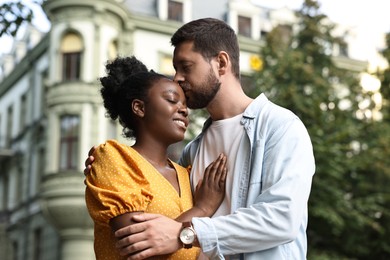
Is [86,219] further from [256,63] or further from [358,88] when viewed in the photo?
[358,88]

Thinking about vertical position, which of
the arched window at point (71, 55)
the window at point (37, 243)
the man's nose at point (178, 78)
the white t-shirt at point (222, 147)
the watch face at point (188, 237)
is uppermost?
the arched window at point (71, 55)

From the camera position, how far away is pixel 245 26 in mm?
26141

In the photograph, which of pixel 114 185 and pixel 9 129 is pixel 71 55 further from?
pixel 114 185

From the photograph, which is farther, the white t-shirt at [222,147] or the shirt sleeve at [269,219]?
the white t-shirt at [222,147]

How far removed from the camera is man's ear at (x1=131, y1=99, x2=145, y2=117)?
3.31 metres

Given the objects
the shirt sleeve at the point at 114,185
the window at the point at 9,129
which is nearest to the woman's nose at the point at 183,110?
the shirt sleeve at the point at 114,185

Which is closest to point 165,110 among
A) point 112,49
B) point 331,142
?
point 331,142

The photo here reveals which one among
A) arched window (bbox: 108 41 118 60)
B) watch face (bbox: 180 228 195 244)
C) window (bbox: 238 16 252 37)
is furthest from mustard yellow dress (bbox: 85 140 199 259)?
window (bbox: 238 16 252 37)

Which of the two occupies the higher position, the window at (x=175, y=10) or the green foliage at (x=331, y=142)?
the window at (x=175, y=10)

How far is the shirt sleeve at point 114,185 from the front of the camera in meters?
2.95

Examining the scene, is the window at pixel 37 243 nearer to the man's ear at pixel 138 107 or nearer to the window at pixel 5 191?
the window at pixel 5 191

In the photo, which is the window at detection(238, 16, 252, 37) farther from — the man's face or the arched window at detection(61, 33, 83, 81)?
the man's face

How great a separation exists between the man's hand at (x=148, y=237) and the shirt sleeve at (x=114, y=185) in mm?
75

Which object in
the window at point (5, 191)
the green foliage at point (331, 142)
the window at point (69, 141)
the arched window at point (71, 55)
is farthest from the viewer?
the window at point (5, 191)
